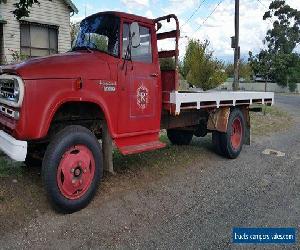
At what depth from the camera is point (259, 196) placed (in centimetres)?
589

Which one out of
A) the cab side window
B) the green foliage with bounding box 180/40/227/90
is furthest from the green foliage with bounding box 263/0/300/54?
the cab side window

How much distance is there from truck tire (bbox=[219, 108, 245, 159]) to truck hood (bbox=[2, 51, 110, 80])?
12.2 ft

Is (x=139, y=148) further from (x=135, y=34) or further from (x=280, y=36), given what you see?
(x=280, y=36)

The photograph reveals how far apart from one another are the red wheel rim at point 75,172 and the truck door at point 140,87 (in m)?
0.81

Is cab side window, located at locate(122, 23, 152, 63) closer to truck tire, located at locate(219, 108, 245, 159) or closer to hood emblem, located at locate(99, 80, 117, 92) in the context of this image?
hood emblem, located at locate(99, 80, 117, 92)

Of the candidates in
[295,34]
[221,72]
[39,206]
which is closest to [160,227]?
[39,206]

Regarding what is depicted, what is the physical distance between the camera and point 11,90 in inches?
193

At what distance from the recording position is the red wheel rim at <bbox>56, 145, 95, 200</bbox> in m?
4.91

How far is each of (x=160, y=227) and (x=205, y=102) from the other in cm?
339

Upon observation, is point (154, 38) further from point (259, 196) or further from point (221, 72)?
point (221, 72)

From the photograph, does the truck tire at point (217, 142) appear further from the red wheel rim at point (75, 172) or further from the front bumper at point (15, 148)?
the front bumper at point (15, 148)

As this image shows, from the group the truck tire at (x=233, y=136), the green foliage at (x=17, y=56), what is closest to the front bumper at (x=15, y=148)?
the truck tire at (x=233, y=136)

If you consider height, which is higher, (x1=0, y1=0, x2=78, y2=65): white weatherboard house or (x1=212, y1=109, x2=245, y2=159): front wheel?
(x1=0, y1=0, x2=78, y2=65): white weatherboard house

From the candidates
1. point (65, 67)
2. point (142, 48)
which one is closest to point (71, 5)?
point (142, 48)
